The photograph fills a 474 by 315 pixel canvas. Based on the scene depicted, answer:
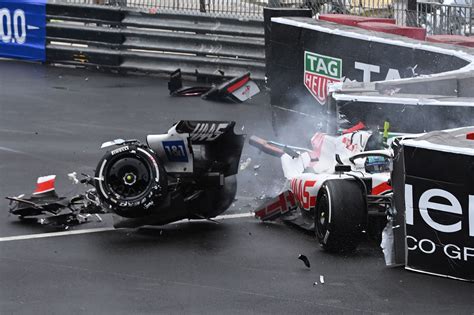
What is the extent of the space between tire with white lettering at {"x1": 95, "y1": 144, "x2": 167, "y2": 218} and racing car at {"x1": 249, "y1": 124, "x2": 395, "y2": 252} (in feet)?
4.01

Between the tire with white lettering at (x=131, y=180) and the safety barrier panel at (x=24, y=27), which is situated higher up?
the safety barrier panel at (x=24, y=27)

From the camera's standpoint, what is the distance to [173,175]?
33.7ft

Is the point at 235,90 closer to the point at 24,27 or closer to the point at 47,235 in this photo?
the point at 24,27

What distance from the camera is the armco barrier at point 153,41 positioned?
20.6 metres

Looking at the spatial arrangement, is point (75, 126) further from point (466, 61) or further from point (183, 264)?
point (183, 264)

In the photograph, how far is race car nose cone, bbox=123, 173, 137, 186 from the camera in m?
10.0

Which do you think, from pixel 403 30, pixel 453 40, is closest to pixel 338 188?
pixel 453 40

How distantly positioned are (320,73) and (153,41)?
690 centimetres

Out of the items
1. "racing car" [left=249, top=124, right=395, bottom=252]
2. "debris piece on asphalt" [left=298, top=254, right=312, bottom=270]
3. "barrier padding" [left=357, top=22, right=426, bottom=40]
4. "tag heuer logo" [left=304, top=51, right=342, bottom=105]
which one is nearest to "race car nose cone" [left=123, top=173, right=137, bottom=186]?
"racing car" [left=249, top=124, right=395, bottom=252]

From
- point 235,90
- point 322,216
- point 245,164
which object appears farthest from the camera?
point 235,90

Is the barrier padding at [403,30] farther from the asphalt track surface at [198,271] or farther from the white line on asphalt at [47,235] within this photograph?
the white line on asphalt at [47,235]

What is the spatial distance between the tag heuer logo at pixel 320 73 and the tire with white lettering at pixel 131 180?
5.73m

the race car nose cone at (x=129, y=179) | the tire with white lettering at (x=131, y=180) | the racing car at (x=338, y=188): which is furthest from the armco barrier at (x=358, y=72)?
the race car nose cone at (x=129, y=179)

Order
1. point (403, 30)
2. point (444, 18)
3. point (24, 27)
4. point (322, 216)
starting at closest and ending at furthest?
point (322, 216)
point (403, 30)
point (444, 18)
point (24, 27)
